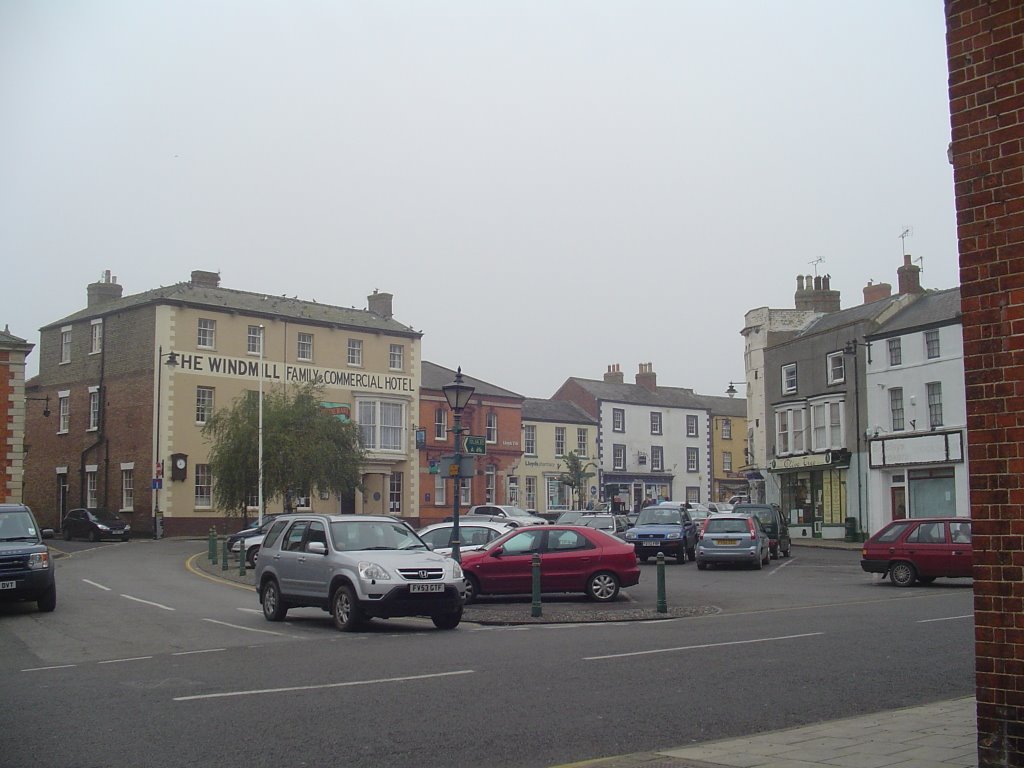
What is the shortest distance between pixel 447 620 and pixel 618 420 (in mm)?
58404

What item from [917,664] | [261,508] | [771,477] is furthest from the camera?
Result: [771,477]

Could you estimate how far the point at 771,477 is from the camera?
52.8 meters

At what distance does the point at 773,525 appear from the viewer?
1385 inches

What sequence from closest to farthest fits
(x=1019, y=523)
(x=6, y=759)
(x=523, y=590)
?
(x=1019, y=523) < (x=6, y=759) < (x=523, y=590)

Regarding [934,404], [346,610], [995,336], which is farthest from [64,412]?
[995,336]

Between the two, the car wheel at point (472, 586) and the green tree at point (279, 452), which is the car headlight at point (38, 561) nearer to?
the car wheel at point (472, 586)

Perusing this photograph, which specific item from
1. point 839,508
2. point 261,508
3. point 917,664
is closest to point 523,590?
point 917,664

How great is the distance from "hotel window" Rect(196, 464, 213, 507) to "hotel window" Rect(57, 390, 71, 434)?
9.31 m

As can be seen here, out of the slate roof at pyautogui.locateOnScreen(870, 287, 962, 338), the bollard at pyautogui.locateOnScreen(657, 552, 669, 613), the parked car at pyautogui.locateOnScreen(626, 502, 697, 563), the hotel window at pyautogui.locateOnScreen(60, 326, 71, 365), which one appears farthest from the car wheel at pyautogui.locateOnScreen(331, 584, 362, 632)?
the hotel window at pyautogui.locateOnScreen(60, 326, 71, 365)

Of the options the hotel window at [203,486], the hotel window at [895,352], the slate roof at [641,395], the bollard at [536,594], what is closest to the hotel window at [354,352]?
the hotel window at [203,486]

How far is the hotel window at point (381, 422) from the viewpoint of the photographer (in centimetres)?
5609

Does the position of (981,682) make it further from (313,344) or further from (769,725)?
(313,344)

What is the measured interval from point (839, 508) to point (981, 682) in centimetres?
4329

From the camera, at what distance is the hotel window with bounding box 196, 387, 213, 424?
49.4 metres
